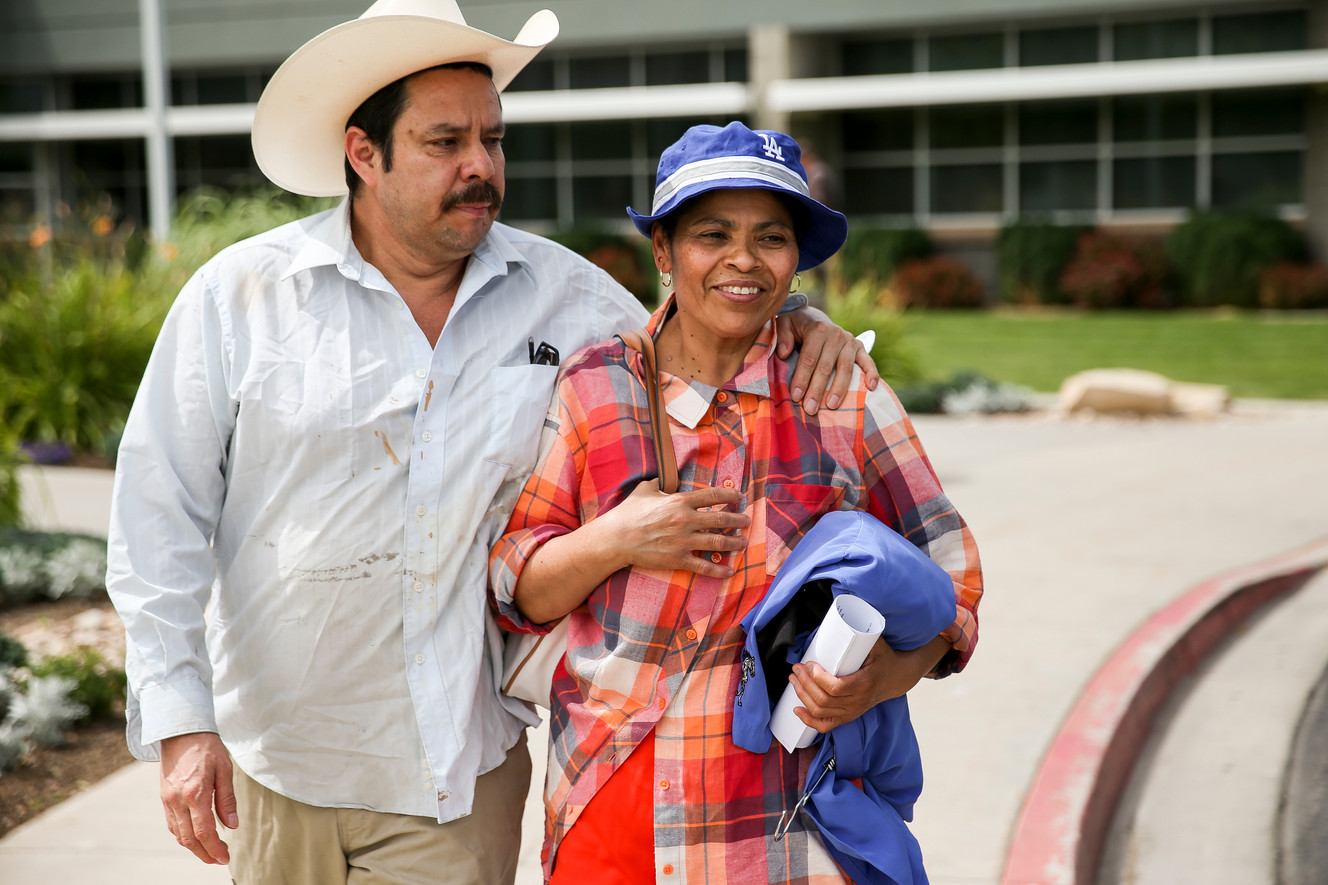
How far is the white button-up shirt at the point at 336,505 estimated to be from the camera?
2504 mm

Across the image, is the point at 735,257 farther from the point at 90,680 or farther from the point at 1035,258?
the point at 1035,258

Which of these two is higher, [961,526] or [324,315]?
[324,315]

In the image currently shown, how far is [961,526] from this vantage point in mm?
2420

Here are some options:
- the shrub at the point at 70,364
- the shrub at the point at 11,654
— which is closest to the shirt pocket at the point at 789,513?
the shrub at the point at 11,654

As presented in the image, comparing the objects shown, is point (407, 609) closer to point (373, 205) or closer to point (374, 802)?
point (374, 802)

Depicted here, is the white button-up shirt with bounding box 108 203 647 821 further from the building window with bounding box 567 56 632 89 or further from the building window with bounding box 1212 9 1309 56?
the building window with bounding box 567 56 632 89

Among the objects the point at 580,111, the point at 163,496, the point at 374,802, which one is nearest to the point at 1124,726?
the point at 374,802

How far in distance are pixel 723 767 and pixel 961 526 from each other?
0.61 meters

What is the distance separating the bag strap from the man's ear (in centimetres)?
62

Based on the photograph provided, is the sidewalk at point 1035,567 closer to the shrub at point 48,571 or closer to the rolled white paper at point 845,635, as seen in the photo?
the shrub at point 48,571

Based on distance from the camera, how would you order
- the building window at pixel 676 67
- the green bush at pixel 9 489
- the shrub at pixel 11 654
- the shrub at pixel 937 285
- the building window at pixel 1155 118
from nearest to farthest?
1. the shrub at pixel 11 654
2. the green bush at pixel 9 489
3. the building window at pixel 1155 118
4. the shrub at pixel 937 285
5. the building window at pixel 676 67

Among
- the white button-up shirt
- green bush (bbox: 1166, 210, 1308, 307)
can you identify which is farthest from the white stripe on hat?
green bush (bbox: 1166, 210, 1308, 307)

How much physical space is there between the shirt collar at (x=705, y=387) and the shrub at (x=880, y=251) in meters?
21.4

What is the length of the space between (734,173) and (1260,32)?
77.8 feet
